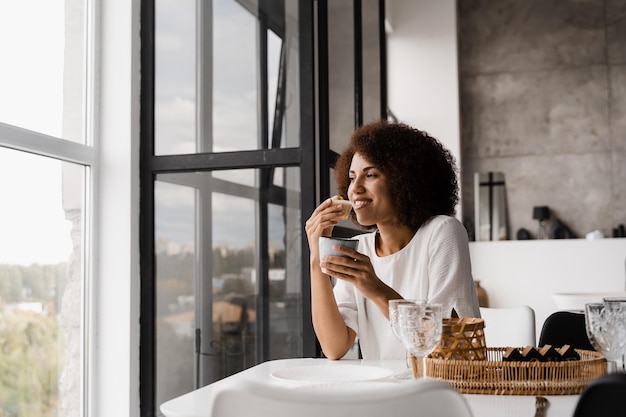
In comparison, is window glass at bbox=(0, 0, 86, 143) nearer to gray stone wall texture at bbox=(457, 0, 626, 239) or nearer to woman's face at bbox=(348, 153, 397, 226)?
woman's face at bbox=(348, 153, 397, 226)

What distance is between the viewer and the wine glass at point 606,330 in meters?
1.37

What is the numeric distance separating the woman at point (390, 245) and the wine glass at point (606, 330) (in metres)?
0.66

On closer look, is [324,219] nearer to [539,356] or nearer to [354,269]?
[354,269]

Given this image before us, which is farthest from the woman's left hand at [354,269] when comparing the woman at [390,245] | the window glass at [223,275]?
the window glass at [223,275]

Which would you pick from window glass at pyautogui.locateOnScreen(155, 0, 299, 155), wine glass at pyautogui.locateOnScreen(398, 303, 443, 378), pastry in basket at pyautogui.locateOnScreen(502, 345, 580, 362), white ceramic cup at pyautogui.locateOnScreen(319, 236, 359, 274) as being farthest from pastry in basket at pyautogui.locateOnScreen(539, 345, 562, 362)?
window glass at pyautogui.locateOnScreen(155, 0, 299, 155)

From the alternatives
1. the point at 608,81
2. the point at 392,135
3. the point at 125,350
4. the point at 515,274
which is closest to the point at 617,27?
Result: the point at 608,81

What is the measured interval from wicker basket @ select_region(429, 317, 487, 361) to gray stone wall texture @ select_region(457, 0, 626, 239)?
6.14m

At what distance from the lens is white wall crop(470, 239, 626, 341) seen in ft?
22.0

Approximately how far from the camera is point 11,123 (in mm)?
2582

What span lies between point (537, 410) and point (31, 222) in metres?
2.02

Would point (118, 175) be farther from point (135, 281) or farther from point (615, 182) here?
point (615, 182)

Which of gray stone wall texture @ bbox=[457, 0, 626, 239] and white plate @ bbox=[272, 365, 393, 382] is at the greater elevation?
gray stone wall texture @ bbox=[457, 0, 626, 239]

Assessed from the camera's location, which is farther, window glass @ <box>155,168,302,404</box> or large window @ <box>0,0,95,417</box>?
window glass @ <box>155,168,302,404</box>

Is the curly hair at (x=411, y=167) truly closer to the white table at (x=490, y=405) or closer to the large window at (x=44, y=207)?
the white table at (x=490, y=405)
